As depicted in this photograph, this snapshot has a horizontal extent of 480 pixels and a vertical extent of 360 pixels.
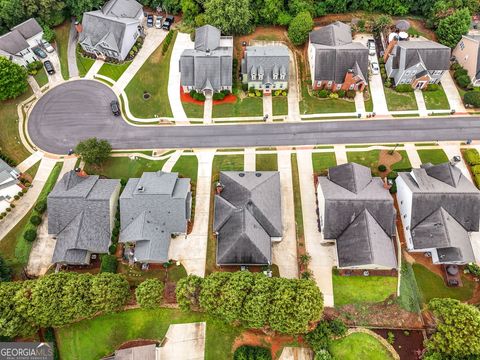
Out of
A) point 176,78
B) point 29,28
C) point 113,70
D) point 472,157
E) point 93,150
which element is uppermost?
point 29,28

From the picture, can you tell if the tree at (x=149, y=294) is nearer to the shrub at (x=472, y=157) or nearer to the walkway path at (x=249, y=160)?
the walkway path at (x=249, y=160)

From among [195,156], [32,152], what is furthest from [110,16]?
[195,156]

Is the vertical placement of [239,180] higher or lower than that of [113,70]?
lower

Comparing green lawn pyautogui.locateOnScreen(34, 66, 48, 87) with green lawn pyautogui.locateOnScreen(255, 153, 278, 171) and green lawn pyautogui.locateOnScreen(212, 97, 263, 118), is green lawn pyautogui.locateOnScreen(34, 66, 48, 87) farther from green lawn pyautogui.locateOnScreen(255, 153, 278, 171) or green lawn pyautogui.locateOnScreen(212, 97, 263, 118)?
green lawn pyautogui.locateOnScreen(255, 153, 278, 171)

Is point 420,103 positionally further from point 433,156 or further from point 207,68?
point 207,68

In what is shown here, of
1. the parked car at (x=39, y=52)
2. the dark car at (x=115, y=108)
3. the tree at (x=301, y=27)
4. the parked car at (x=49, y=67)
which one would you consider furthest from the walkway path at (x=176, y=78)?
the parked car at (x=39, y=52)

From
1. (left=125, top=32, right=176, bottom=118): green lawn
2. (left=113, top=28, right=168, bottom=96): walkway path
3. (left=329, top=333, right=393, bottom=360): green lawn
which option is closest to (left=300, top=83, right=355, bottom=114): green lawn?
(left=125, top=32, right=176, bottom=118): green lawn

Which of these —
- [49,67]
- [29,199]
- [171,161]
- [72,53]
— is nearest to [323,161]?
[171,161]
